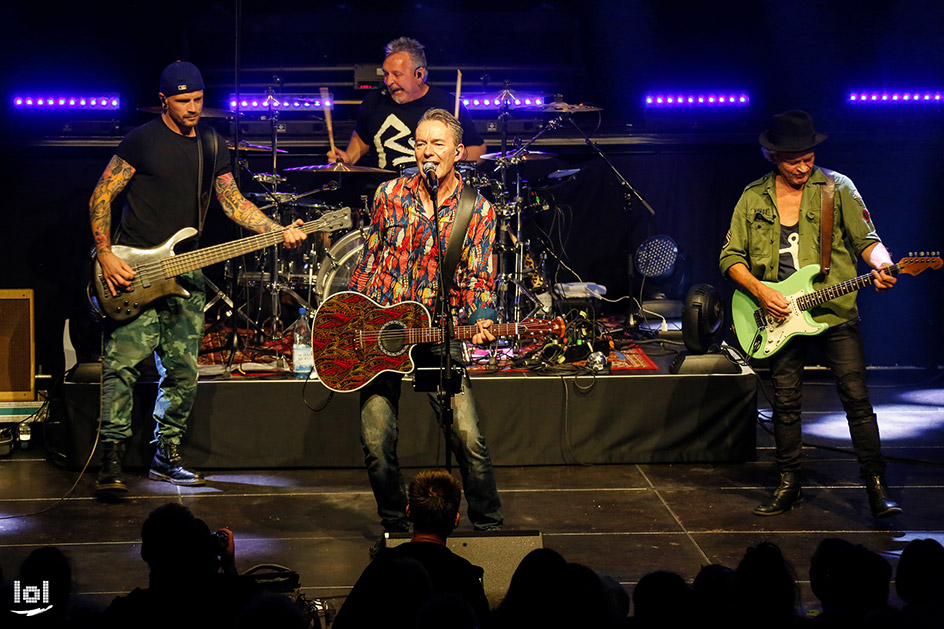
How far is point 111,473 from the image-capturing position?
259 inches

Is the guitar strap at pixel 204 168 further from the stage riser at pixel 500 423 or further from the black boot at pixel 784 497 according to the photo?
the black boot at pixel 784 497

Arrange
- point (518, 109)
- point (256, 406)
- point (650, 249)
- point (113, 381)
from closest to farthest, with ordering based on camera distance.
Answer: point (113, 381), point (256, 406), point (518, 109), point (650, 249)

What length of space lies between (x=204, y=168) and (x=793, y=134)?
382 cm

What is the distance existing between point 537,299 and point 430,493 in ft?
18.5

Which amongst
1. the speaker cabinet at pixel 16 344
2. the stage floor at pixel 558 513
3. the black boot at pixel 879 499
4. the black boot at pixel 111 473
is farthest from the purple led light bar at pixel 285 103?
the black boot at pixel 879 499

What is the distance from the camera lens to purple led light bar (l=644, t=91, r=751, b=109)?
11281mm

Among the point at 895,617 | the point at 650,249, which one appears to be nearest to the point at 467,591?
the point at 895,617

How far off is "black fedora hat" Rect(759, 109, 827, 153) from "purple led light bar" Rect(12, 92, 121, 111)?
7.57 m

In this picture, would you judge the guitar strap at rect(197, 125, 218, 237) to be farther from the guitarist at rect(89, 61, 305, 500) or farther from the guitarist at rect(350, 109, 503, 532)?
the guitarist at rect(350, 109, 503, 532)

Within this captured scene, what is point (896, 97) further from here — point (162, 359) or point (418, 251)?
point (162, 359)

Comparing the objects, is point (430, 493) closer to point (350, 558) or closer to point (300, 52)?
point (350, 558)

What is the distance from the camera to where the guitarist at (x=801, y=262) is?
6066mm

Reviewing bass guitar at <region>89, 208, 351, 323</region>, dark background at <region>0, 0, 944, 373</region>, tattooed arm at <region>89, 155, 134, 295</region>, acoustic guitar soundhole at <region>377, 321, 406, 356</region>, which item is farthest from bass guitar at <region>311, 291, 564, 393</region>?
dark background at <region>0, 0, 944, 373</region>

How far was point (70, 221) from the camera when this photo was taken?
10.6 metres
